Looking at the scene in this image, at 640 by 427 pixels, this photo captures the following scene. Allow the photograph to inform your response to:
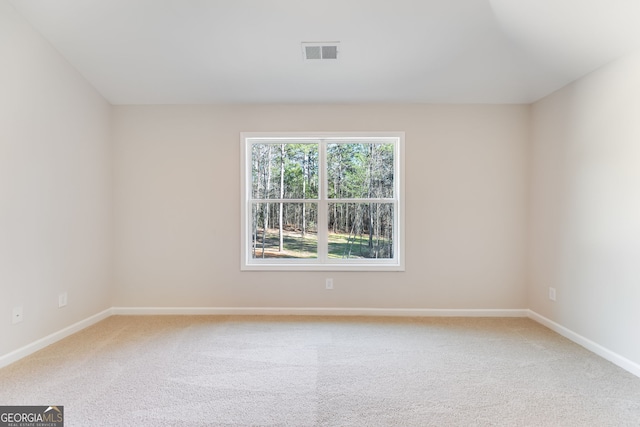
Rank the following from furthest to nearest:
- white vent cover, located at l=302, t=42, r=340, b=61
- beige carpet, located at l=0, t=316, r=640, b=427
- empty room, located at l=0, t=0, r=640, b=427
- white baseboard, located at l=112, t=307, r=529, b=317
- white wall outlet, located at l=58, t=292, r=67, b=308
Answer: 1. white baseboard, located at l=112, t=307, r=529, b=317
2. white wall outlet, located at l=58, t=292, r=67, b=308
3. white vent cover, located at l=302, t=42, r=340, b=61
4. empty room, located at l=0, t=0, r=640, b=427
5. beige carpet, located at l=0, t=316, r=640, b=427

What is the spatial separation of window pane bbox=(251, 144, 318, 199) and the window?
0.04 ft

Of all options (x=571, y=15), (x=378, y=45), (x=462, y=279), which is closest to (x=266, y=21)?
(x=378, y=45)

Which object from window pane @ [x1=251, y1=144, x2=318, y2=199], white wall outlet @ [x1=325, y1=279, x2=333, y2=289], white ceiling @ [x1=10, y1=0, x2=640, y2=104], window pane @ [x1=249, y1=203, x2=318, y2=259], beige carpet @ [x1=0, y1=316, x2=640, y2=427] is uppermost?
white ceiling @ [x1=10, y1=0, x2=640, y2=104]

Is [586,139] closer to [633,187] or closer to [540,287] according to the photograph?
[633,187]

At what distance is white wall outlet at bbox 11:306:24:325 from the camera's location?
2.66 metres

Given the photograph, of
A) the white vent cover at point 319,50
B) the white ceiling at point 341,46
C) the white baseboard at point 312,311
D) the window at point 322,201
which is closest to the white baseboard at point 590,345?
the white baseboard at point 312,311

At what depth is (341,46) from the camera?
2.96 meters

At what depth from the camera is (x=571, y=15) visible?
2391 mm

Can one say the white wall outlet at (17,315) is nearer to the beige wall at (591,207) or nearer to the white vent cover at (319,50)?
the white vent cover at (319,50)

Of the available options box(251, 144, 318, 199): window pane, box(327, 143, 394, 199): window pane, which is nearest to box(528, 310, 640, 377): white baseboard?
box(327, 143, 394, 199): window pane

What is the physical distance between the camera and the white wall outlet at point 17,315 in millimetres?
2660

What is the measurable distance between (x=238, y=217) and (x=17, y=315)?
6.65ft

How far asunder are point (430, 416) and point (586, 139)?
2.71m

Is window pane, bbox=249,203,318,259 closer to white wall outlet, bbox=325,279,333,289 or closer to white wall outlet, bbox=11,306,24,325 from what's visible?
white wall outlet, bbox=325,279,333,289
